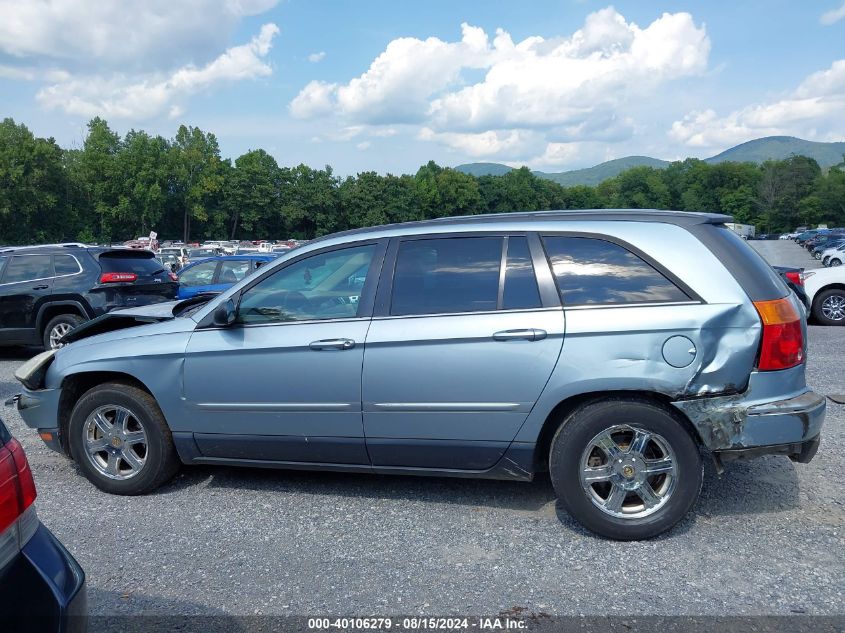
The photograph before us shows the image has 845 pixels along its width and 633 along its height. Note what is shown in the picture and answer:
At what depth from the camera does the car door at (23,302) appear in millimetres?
10031

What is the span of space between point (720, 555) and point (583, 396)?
1068mm

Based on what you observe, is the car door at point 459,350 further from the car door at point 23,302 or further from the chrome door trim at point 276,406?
the car door at point 23,302

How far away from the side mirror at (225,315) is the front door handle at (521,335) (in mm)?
1664

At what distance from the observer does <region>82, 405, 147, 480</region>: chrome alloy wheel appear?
4.62 meters

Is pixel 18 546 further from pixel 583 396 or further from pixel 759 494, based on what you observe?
pixel 759 494

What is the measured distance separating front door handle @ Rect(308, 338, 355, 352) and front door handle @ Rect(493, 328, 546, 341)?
87 centimetres

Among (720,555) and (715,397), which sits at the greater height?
(715,397)

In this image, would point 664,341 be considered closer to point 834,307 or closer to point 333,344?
point 333,344

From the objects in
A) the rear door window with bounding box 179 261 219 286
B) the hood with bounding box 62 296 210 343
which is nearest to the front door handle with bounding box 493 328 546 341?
the hood with bounding box 62 296 210 343

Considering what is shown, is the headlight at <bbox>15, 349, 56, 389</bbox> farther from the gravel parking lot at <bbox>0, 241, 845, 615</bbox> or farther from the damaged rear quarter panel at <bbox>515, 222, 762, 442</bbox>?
the damaged rear quarter panel at <bbox>515, 222, 762, 442</bbox>

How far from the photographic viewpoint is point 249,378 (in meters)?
4.29

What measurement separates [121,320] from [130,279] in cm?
559

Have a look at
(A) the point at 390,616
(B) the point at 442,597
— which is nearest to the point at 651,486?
(B) the point at 442,597

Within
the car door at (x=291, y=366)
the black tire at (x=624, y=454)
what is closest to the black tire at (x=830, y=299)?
the black tire at (x=624, y=454)
